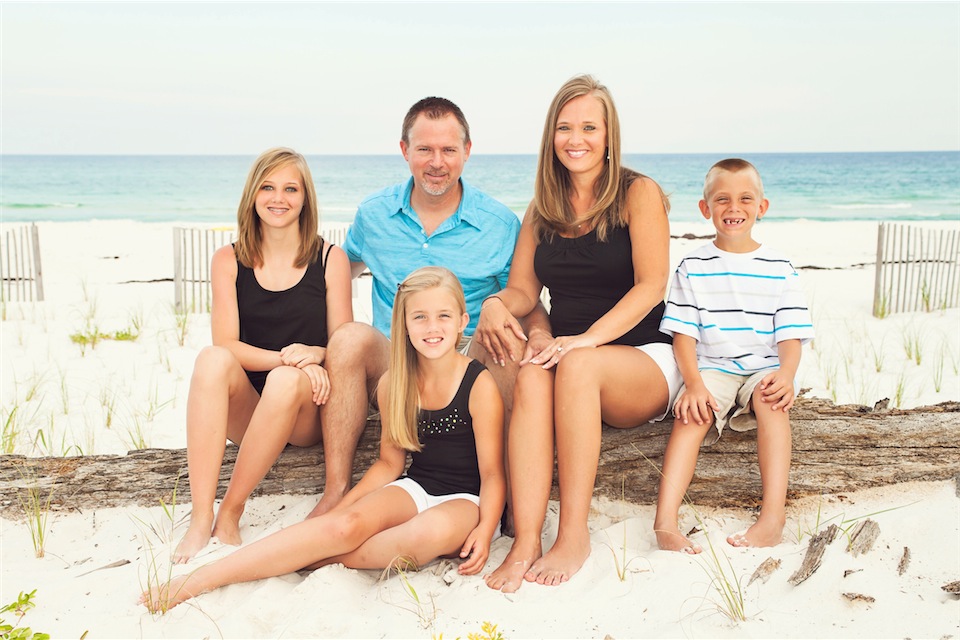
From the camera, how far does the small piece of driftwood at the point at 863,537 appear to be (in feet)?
8.92

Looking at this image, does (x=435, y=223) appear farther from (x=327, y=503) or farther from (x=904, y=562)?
(x=904, y=562)

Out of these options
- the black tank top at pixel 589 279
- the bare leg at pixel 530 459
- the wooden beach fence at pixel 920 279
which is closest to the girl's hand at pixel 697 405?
the black tank top at pixel 589 279

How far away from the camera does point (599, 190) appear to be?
3.44m

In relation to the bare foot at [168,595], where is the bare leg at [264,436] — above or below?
above

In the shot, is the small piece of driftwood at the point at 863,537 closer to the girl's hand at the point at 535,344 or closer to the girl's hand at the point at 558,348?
the girl's hand at the point at 558,348

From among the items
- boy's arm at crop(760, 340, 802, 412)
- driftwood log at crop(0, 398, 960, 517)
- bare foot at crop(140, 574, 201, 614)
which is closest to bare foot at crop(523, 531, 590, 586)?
driftwood log at crop(0, 398, 960, 517)

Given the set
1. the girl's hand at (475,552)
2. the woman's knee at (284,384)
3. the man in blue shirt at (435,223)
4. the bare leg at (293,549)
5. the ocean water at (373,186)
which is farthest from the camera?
the ocean water at (373,186)

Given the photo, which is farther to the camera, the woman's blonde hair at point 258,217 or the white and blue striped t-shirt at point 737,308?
the woman's blonde hair at point 258,217

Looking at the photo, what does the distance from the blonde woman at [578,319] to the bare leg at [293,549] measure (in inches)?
19.9

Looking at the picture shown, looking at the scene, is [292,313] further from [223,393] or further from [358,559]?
[358,559]

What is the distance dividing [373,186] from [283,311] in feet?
127

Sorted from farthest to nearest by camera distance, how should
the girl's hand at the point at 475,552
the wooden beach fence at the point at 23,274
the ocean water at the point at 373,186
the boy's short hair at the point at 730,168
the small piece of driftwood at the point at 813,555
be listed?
the ocean water at the point at 373,186
the wooden beach fence at the point at 23,274
the boy's short hair at the point at 730,168
the girl's hand at the point at 475,552
the small piece of driftwood at the point at 813,555

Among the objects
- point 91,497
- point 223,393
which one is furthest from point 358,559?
point 91,497

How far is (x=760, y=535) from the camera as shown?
289 centimetres
